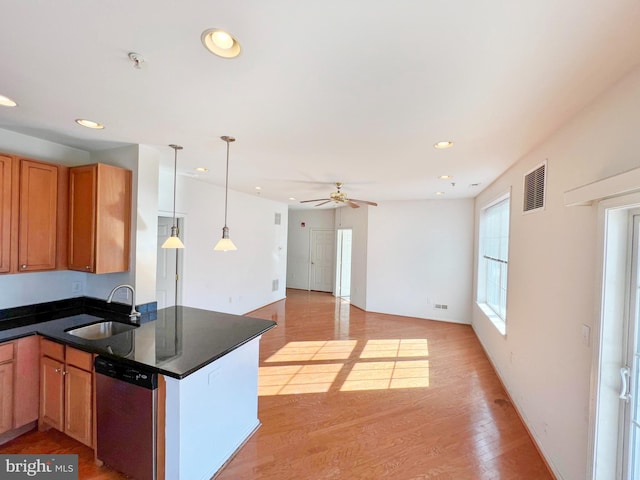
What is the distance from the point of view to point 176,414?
5.74 ft

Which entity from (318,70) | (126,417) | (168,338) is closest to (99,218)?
(168,338)

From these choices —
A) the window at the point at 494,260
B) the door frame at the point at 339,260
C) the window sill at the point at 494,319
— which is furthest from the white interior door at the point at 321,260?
the window sill at the point at 494,319

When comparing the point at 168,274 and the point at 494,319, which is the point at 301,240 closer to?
the point at 168,274

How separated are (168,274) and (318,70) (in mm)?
4069

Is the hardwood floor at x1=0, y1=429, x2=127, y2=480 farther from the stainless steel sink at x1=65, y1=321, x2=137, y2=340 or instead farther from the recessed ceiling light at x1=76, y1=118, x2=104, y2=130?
the recessed ceiling light at x1=76, y1=118, x2=104, y2=130

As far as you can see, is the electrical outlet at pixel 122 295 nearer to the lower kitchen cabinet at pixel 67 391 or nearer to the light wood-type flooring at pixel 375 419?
the lower kitchen cabinet at pixel 67 391

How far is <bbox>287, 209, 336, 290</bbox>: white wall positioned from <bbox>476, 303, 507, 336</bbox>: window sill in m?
4.71

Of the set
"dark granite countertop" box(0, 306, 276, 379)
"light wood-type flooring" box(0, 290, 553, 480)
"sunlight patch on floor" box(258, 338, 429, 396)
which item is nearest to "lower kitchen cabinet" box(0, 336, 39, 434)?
"dark granite countertop" box(0, 306, 276, 379)

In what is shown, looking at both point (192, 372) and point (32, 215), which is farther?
point (32, 215)

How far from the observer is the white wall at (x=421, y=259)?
571 cm

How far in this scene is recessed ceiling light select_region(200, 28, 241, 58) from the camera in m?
1.19

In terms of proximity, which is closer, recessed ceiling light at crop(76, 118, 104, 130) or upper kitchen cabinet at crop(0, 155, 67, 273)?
recessed ceiling light at crop(76, 118, 104, 130)

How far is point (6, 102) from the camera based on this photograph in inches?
74.4

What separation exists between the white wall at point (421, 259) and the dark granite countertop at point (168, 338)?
4.20m
